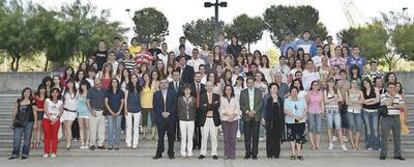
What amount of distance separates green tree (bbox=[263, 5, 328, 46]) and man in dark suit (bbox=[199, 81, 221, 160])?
3624 cm

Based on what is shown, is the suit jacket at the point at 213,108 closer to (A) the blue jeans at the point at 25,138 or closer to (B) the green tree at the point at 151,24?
(A) the blue jeans at the point at 25,138

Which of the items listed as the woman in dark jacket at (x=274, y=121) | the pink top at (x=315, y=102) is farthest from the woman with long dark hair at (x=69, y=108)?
the pink top at (x=315, y=102)

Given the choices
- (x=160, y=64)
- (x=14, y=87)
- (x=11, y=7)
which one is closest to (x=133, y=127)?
(x=160, y=64)

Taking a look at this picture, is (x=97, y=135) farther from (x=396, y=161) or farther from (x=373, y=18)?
(x=373, y=18)

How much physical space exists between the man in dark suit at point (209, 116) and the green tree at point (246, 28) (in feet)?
110

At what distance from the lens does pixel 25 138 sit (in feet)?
41.2

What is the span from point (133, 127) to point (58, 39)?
21.9 m

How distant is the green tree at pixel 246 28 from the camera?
4591cm

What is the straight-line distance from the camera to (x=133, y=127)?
515 inches

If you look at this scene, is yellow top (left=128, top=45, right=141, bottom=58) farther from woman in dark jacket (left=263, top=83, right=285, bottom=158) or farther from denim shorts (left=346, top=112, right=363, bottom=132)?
denim shorts (left=346, top=112, right=363, bottom=132)

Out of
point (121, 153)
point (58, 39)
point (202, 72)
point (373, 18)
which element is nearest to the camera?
point (121, 153)

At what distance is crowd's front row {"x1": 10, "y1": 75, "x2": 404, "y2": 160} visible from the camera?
40.2 feet

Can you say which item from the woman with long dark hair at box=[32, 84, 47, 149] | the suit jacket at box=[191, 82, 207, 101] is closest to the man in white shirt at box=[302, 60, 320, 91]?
the suit jacket at box=[191, 82, 207, 101]

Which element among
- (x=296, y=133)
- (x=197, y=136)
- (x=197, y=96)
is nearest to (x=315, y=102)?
Answer: (x=296, y=133)
